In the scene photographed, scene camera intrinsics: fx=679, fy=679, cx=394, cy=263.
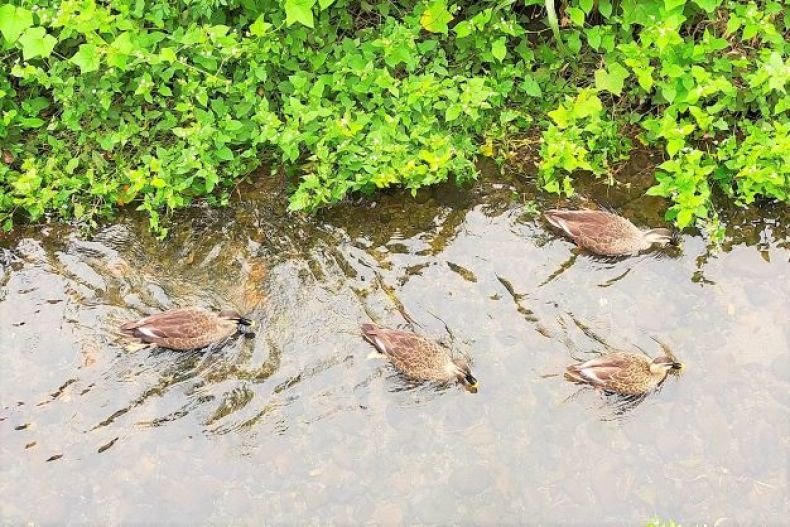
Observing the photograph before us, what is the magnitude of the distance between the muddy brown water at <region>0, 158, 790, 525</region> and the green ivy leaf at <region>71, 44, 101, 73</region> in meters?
1.40

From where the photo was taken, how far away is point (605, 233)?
562 cm

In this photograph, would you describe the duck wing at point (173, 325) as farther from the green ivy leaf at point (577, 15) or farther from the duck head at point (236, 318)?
the green ivy leaf at point (577, 15)

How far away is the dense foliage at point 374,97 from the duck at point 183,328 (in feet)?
3.15

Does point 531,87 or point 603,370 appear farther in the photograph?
point 531,87

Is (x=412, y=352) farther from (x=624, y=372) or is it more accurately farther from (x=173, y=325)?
(x=173, y=325)

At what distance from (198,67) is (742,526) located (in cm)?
549

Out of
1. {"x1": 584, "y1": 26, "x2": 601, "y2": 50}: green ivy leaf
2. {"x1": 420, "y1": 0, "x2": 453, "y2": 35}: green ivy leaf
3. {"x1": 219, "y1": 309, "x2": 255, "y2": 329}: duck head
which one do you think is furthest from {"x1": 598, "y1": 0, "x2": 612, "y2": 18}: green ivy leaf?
{"x1": 219, "y1": 309, "x2": 255, "y2": 329}: duck head

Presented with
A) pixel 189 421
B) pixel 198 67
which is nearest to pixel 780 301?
pixel 189 421

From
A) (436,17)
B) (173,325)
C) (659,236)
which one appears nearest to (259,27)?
(436,17)

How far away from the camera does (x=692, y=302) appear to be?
555 cm

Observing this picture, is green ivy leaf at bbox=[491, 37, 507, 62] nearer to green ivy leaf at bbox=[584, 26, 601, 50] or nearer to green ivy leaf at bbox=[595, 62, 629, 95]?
green ivy leaf at bbox=[584, 26, 601, 50]

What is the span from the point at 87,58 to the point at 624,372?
188 inches

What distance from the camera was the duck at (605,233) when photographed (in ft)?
18.5

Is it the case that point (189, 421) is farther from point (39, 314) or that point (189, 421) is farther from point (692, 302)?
point (692, 302)
